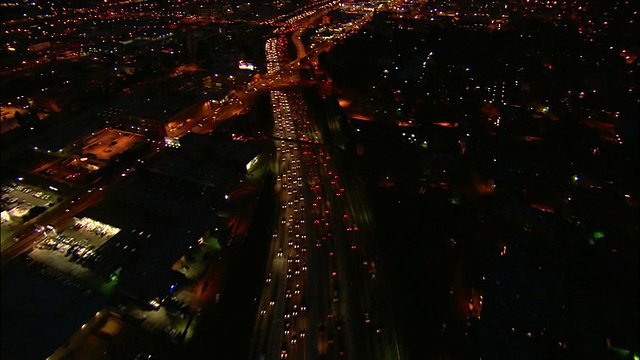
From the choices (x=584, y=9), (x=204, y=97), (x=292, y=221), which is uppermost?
(x=584, y=9)

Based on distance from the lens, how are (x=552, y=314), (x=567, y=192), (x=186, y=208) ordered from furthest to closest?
(x=567, y=192), (x=186, y=208), (x=552, y=314)

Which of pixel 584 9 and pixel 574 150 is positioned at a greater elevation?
pixel 584 9

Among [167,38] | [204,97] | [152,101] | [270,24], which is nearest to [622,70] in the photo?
[204,97]

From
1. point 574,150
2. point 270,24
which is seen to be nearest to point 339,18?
point 270,24

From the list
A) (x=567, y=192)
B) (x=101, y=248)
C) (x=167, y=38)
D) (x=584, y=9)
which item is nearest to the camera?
(x=101, y=248)

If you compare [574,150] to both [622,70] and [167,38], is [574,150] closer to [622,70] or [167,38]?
[622,70]

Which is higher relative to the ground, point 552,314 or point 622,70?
point 622,70

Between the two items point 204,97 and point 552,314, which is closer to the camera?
point 552,314

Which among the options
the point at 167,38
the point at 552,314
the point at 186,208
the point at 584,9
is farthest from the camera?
the point at 584,9

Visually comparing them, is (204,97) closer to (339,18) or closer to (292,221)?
(292,221)
